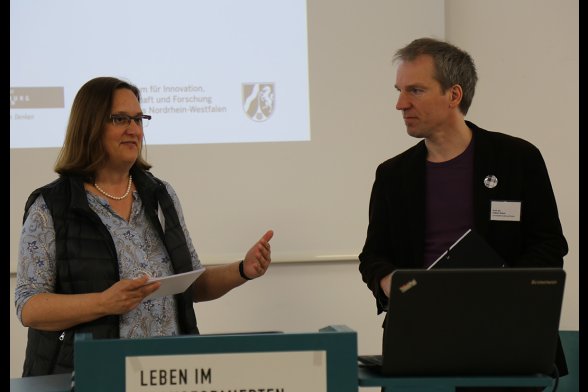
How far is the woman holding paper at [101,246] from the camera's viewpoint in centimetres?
225

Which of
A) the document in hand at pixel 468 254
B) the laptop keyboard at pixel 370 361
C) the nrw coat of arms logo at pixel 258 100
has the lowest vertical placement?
the laptop keyboard at pixel 370 361

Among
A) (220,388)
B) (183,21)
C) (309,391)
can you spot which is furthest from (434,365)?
(183,21)

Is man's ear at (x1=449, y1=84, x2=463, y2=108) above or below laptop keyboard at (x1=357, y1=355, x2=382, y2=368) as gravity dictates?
above

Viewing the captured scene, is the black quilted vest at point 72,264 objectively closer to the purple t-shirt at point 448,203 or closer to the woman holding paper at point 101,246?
the woman holding paper at point 101,246

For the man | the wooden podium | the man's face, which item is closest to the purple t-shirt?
the man

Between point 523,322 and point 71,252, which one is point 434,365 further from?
point 71,252

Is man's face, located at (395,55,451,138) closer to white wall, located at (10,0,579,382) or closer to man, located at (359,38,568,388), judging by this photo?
man, located at (359,38,568,388)

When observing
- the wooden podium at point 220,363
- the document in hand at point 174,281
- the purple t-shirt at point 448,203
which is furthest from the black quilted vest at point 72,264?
the purple t-shirt at point 448,203

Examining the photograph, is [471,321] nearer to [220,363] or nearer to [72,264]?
[220,363]

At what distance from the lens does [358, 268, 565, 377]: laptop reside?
161 centimetres

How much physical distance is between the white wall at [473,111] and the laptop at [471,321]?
7.81 ft

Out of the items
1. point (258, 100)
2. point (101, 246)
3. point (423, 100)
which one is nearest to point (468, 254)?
point (423, 100)

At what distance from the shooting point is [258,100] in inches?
155

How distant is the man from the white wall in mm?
1472
